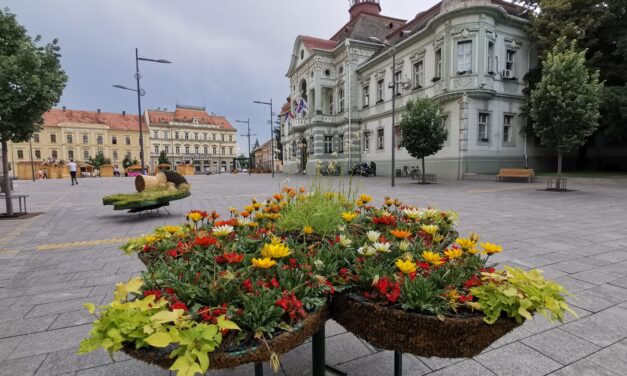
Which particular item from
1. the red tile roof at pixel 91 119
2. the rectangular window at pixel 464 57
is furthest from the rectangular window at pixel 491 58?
the red tile roof at pixel 91 119

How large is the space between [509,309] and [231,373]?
1.79m

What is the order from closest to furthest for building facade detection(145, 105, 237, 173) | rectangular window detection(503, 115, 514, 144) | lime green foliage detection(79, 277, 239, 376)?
lime green foliage detection(79, 277, 239, 376), rectangular window detection(503, 115, 514, 144), building facade detection(145, 105, 237, 173)

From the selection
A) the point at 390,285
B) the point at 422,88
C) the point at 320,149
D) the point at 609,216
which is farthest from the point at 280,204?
the point at 320,149

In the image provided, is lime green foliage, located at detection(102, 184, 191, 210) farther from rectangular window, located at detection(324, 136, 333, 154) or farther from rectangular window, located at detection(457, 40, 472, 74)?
rectangular window, located at detection(324, 136, 333, 154)

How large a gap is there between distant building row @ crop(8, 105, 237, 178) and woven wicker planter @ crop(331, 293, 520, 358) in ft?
237

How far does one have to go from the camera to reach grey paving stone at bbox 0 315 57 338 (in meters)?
2.71

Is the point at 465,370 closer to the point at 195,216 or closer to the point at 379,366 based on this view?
the point at 379,366

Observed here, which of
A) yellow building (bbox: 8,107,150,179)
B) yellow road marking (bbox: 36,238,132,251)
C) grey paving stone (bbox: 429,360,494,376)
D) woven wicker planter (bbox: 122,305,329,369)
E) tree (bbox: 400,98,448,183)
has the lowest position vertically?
grey paving stone (bbox: 429,360,494,376)

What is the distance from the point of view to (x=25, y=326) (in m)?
2.80

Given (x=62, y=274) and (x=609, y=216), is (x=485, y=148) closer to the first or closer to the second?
(x=609, y=216)

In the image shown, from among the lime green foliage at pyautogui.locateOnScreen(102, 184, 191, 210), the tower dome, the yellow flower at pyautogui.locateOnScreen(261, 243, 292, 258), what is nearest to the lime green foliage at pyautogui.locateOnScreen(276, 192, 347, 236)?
the yellow flower at pyautogui.locateOnScreen(261, 243, 292, 258)

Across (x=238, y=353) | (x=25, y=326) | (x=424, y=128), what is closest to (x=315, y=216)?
(x=238, y=353)

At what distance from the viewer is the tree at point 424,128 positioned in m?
16.8

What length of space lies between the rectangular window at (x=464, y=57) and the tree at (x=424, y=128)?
4.37 meters
